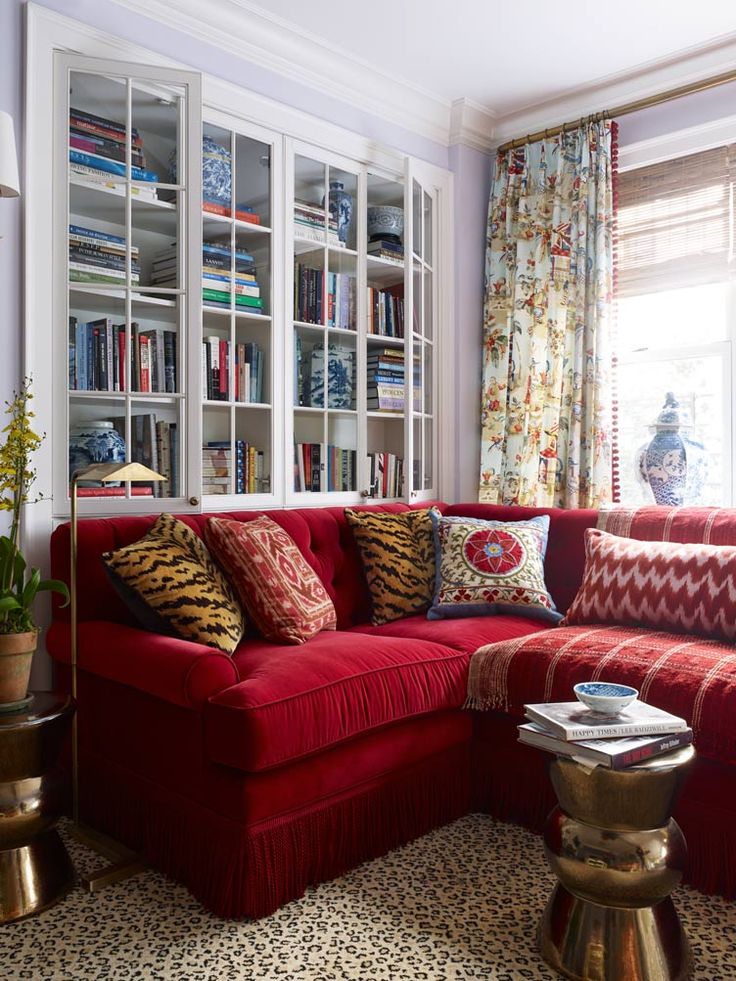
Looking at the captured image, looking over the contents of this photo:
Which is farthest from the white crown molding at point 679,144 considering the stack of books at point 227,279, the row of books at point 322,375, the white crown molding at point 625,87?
the stack of books at point 227,279

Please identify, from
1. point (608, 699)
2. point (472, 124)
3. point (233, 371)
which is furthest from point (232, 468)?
point (472, 124)

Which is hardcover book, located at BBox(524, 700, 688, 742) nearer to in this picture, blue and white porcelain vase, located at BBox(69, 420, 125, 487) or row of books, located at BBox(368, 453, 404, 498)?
blue and white porcelain vase, located at BBox(69, 420, 125, 487)

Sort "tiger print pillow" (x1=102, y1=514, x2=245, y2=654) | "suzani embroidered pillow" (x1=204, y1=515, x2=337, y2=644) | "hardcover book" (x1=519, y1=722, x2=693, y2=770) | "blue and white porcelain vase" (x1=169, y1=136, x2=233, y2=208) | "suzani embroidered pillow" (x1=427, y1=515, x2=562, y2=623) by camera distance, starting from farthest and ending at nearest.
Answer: "blue and white porcelain vase" (x1=169, y1=136, x2=233, y2=208)
"suzani embroidered pillow" (x1=427, y1=515, x2=562, y2=623)
"suzani embroidered pillow" (x1=204, y1=515, x2=337, y2=644)
"tiger print pillow" (x1=102, y1=514, x2=245, y2=654)
"hardcover book" (x1=519, y1=722, x2=693, y2=770)

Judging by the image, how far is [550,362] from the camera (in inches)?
154

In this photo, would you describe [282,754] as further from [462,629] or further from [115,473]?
[462,629]

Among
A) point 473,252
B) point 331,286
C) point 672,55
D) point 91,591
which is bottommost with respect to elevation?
point 91,591

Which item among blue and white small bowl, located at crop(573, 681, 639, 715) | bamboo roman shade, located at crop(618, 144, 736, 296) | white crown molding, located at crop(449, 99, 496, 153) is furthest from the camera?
white crown molding, located at crop(449, 99, 496, 153)

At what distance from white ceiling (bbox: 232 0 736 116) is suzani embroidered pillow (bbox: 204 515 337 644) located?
77.3 inches

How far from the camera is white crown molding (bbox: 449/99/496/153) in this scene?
4.02 metres

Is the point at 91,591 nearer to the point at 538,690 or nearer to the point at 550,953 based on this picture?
the point at 538,690

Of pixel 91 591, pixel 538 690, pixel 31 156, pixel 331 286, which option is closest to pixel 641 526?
pixel 538 690

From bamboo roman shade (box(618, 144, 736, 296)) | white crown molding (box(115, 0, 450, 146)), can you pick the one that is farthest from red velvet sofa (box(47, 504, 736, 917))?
bamboo roman shade (box(618, 144, 736, 296))

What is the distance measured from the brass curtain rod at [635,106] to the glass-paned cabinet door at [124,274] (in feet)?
5.94

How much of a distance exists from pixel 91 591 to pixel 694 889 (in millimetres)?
1829
